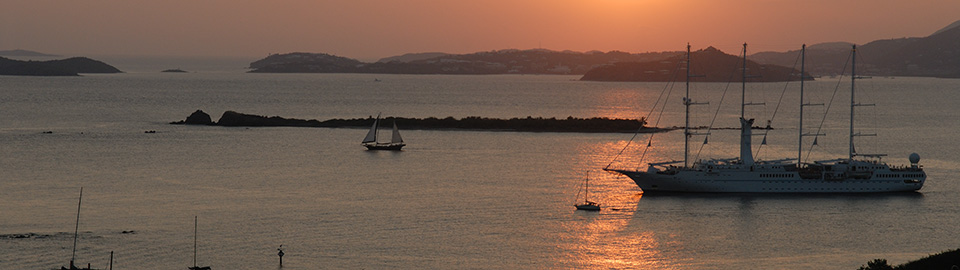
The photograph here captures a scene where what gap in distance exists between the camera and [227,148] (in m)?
80.5

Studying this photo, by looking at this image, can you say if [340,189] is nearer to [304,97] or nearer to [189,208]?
[189,208]

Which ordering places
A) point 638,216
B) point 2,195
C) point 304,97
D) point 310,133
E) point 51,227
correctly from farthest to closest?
point 304,97 < point 310,133 < point 2,195 < point 638,216 < point 51,227

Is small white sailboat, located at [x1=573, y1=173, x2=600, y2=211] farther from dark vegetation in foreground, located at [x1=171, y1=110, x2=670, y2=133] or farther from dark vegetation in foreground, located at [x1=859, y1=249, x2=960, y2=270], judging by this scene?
dark vegetation in foreground, located at [x1=171, y1=110, x2=670, y2=133]

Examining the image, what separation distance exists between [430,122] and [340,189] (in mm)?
46510

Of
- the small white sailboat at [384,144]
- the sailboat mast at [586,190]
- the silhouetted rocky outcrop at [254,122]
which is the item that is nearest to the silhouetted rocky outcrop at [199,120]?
the silhouetted rocky outcrop at [254,122]

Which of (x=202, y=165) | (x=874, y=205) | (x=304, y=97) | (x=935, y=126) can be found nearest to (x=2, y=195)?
(x=202, y=165)

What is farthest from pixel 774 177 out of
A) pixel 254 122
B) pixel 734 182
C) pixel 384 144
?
pixel 254 122

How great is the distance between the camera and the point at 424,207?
5075 cm

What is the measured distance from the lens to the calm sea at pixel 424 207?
4003 centimetres

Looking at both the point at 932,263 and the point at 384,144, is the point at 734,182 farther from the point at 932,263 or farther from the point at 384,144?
the point at 384,144

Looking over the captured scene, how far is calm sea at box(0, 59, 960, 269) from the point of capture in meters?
40.0

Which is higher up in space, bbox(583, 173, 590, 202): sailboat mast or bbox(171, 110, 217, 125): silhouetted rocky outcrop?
bbox(171, 110, 217, 125): silhouetted rocky outcrop

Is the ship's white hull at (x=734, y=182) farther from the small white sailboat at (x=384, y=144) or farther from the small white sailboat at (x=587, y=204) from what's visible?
the small white sailboat at (x=384, y=144)

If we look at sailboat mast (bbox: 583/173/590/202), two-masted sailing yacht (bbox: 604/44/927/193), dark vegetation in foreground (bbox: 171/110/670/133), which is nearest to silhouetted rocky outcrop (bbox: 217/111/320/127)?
dark vegetation in foreground (bbox: 171/110/670/133)
